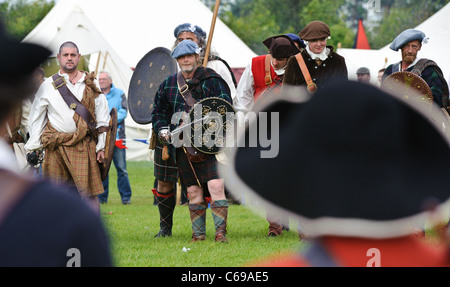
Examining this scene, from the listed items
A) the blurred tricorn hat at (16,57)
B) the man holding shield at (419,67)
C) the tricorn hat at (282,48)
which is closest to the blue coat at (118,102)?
the tricorn hat at (282,48)

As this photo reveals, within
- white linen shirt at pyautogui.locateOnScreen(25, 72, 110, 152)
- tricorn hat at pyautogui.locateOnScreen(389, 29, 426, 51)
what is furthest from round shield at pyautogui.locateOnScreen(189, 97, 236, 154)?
tricorn hat at pyautogui.locateOnScreen(389, 29, 426, 51)

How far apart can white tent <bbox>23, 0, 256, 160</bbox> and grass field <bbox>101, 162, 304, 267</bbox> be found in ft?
26.0

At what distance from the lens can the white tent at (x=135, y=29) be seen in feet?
56.9

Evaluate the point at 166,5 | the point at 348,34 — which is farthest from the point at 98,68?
the point at 348,34

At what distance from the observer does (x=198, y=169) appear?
21.5 feet

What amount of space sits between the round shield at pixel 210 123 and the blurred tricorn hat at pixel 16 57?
15.4ft

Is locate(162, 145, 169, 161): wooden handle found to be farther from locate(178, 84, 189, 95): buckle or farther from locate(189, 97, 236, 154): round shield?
locate(178, 84, 189, 95): buckle

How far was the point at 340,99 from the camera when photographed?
1.52m

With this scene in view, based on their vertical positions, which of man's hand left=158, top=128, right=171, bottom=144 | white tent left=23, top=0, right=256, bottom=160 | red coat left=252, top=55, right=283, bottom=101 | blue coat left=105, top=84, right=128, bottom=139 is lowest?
man's hand left=158, top=128, right=171, bottom=144

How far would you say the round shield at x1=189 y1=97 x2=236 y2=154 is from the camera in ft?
20.8

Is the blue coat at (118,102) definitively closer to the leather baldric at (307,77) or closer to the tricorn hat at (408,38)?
the leather baldric at (307,77)

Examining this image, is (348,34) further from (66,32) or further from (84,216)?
(84,216)

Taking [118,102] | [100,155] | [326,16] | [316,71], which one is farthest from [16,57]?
[326,16]
